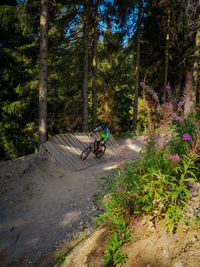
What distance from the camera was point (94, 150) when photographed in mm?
9523

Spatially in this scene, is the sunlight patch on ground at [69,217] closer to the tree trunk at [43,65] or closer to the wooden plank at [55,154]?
the wooden plank at [55,154]

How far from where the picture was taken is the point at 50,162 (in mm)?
7910

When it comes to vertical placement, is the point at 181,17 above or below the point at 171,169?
above

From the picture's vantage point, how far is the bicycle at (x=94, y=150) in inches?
359

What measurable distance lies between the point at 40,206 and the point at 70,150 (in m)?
3.83

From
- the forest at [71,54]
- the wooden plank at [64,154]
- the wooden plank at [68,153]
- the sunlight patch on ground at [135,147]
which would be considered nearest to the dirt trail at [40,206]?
the wooden plank at [64,154]

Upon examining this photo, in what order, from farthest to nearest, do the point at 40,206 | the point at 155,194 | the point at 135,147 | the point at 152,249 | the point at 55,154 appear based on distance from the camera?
the point at 135,147, the point at 55,154, the point at 40,206, the point at 155,194, the point at 152,249

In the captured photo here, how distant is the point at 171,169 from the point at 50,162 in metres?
5.95

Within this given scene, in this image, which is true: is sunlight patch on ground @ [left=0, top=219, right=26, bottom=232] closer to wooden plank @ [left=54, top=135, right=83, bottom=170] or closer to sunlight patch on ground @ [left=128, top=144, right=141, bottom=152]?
wooden plank @ [left=54, top=135, right=83, bottom=170]

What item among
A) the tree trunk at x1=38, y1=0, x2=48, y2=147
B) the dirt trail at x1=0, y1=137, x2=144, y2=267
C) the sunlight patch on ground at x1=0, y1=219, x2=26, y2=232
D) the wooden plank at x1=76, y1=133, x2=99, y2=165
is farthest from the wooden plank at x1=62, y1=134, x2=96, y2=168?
the sunlight patch on ground at x1=0, y1=219, x2=26, y2=232

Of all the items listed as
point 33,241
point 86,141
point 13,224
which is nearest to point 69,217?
point 33,241

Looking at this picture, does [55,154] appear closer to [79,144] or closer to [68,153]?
[68,153]

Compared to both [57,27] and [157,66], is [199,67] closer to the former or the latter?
[157,66]

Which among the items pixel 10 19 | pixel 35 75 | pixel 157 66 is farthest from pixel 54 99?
pixel 157 66
